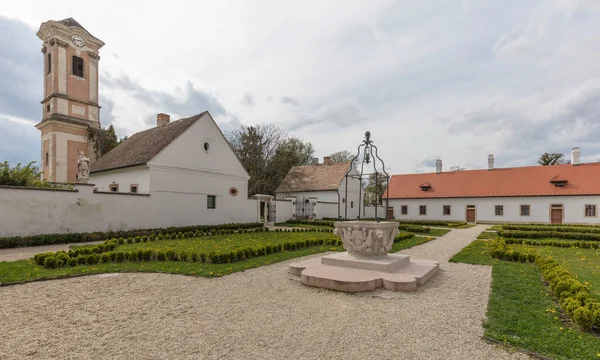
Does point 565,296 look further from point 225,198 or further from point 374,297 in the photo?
point 225,198

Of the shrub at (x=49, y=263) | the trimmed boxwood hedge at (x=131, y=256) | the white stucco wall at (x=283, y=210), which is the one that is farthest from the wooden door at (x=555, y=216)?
the shrub at (x=49, y=263)

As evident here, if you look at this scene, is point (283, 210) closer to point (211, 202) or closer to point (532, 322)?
point (211, 202)

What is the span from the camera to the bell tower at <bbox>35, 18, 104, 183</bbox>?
27875 millimetres

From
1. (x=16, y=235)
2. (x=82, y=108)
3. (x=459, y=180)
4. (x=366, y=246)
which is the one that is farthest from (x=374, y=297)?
(x=459, y=180)

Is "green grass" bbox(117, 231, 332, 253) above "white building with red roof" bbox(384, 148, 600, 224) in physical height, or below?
below

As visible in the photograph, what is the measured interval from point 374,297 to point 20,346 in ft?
17.8

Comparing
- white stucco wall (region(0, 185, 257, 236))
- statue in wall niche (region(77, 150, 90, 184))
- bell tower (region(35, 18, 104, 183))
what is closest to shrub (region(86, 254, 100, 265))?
white stucco wall (region(0, 185, 257, 236))

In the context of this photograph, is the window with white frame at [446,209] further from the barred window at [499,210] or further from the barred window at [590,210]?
the barred window at [590,210]

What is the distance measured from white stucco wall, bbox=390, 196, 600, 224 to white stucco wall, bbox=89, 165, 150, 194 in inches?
1172

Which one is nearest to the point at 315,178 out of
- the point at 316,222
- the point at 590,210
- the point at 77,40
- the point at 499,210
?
the point at 316,222

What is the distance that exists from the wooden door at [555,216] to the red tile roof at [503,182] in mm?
1650

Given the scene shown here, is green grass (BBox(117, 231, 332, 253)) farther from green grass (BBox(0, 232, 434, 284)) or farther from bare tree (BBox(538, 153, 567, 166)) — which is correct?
bare tree (BBox(538, 153, 567, 166))

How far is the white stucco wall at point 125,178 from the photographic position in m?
19.3

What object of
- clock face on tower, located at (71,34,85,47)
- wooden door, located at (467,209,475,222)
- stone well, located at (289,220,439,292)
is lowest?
wooden door, located at (467,209,475,222)
